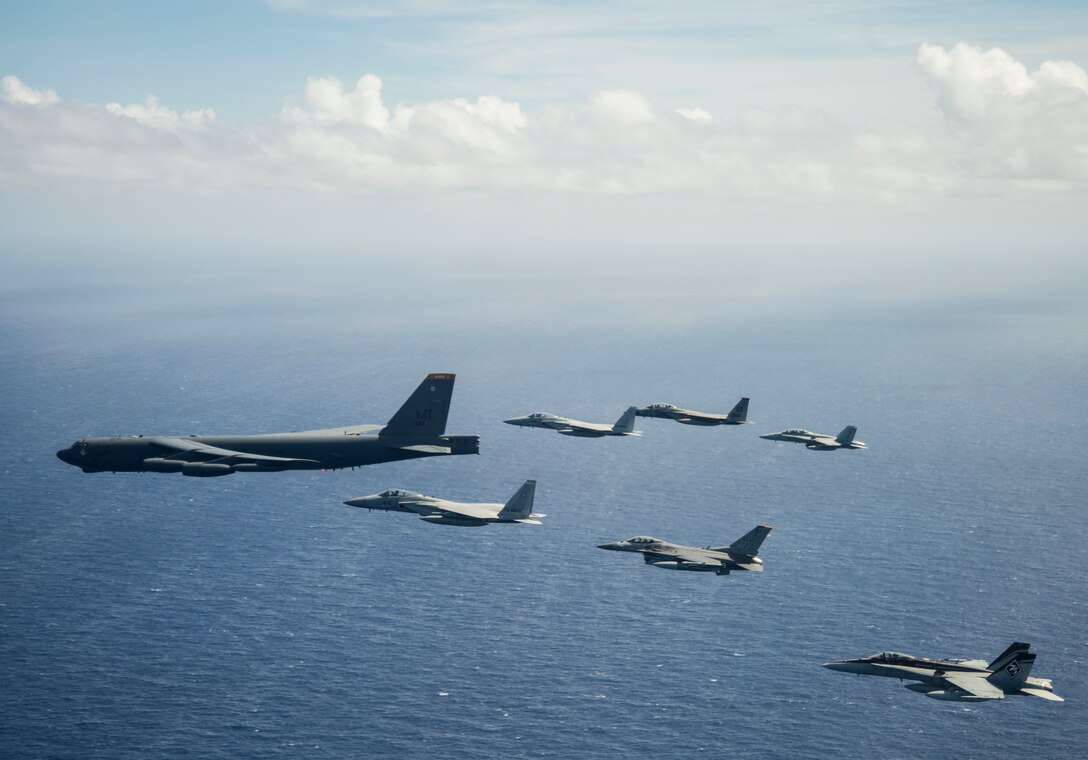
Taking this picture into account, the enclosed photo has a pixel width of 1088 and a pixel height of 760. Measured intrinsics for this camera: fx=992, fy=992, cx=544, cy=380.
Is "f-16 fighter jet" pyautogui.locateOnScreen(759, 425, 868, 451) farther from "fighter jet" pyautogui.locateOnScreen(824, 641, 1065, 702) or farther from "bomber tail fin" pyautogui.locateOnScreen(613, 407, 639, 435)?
"fighter jet" pyautogui.locateOnScreen(824, 641, 1065, 702)

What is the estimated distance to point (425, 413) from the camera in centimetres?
11856

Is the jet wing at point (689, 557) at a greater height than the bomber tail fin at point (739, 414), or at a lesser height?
lesser

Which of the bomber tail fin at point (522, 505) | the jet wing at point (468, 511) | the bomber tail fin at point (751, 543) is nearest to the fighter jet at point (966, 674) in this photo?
the bomber tail fin at point (751, 543)

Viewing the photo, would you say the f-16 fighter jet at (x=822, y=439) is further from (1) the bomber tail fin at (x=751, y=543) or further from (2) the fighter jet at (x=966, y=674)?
(2) the fighter jet at (x=966, y=674)

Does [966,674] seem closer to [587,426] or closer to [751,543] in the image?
[751,543]

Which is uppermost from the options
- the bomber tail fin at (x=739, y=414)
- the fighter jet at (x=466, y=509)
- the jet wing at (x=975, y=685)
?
the bomber tail fin at (x=739, y=414)

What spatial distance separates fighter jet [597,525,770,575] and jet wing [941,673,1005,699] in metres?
27.7

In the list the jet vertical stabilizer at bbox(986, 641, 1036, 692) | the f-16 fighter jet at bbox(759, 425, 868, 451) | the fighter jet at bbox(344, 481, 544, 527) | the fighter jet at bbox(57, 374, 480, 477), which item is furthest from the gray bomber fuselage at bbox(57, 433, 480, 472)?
the f-16 fighter jet at bbox(759, 425, 868, 451)

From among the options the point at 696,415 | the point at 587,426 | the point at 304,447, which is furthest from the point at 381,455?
the point at 696,415

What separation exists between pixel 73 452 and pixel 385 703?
56.9 m

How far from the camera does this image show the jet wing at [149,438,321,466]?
375 feet

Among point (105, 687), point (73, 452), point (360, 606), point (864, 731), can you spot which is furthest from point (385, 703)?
point (864, 731)

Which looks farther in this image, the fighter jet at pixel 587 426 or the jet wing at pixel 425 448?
the fighter jet at pixel 587 426

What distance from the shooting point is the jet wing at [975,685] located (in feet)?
380
